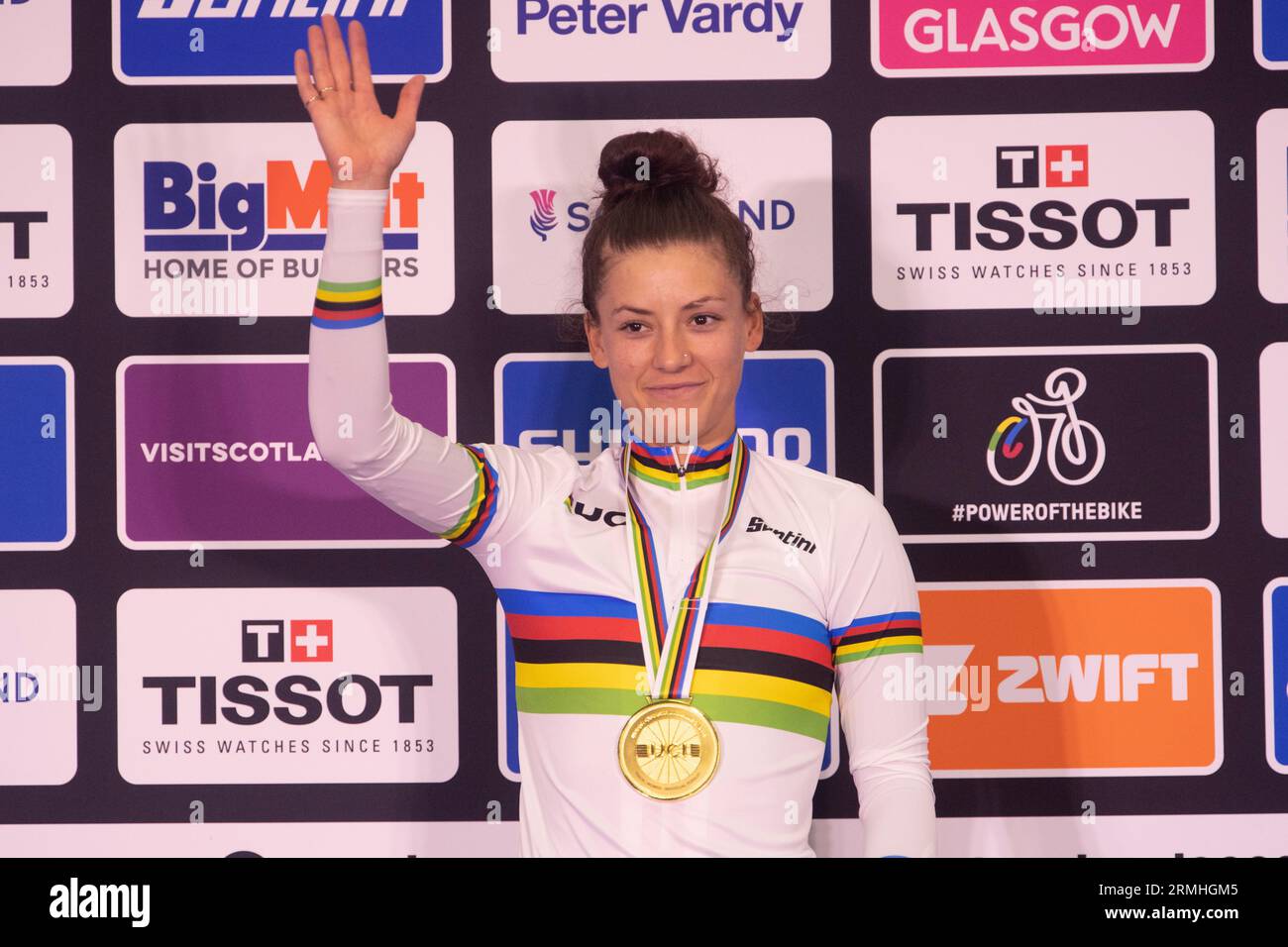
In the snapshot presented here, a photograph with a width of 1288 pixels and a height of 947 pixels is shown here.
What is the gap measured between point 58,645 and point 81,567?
0.16m

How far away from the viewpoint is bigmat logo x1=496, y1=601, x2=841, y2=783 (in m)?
2.51

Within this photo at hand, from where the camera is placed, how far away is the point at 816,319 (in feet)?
8.13

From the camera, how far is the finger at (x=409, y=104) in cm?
183

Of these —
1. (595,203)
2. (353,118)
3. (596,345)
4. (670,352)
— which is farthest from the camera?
(595,203)

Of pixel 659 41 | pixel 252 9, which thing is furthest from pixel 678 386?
pixel 252 9

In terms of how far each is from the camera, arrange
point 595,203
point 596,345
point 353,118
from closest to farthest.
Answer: point 353,118 → point 596,345 → point 595,203

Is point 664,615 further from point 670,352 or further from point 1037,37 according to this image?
point 1037,37

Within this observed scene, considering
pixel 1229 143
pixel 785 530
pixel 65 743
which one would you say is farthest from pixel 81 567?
pixel 1229 143

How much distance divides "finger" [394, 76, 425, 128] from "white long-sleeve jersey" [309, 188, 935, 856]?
0.19 m

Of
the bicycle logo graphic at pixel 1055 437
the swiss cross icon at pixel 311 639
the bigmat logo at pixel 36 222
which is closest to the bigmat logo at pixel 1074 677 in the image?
the bicycle logo graphic at pixel 1055 437

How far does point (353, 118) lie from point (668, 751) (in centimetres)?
105

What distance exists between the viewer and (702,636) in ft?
6.36

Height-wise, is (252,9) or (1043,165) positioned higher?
(252,9)

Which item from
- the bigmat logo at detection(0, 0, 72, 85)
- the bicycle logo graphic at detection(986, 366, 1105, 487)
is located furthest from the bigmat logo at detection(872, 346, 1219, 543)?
the bigmat logo at detection(0, 0, 72, 85)
